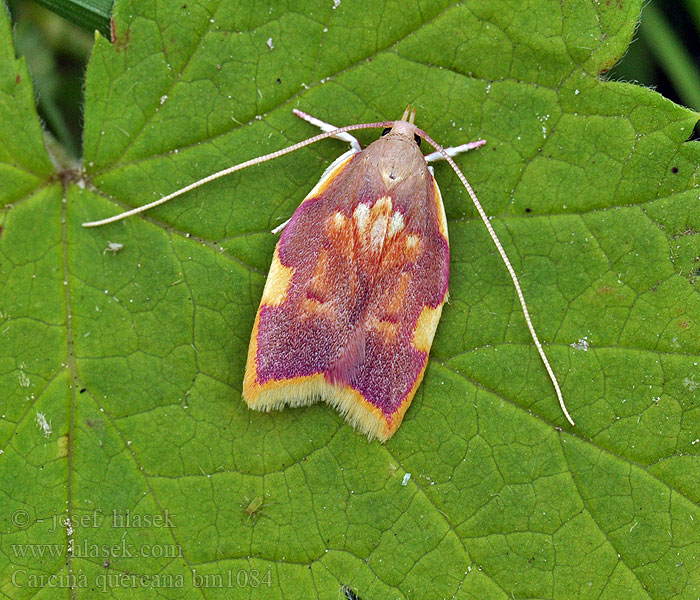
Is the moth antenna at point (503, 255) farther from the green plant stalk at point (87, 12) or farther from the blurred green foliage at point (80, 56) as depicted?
the green plant stalk at point (87, 12)

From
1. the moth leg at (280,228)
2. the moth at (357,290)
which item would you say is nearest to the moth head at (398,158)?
the moth at (357,290)

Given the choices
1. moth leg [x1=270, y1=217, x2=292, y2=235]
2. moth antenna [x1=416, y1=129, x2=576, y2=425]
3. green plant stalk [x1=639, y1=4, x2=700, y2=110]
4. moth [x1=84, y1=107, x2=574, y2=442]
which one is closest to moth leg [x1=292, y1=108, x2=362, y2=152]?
moth [x1=84, y1=107, x2=574, y2=442]

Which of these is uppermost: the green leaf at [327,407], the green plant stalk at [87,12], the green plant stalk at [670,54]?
the green plant stalk at [670,54]

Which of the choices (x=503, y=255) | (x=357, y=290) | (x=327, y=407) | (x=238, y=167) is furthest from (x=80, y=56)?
(x=503, y=255)

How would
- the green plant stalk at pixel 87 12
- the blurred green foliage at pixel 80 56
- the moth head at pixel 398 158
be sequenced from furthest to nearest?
the blurred green foliage at pixel 80 56 < the green plant stalk at pixel 87 12 < the moth head at pixel 398 158

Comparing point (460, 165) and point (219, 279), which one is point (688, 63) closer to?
point (460, 165)

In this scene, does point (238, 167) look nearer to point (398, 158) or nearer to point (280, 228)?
point (280, 228)

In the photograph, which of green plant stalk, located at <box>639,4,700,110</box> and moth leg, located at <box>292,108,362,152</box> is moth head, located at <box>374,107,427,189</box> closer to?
moth leg, located at <box>292,108,362,152</box>
